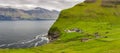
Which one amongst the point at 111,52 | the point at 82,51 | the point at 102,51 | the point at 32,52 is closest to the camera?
the point at 111,52

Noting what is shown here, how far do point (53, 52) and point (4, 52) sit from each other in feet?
110

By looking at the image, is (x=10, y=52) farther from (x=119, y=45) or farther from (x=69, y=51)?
(x=119, y=45)

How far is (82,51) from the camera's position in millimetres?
154500

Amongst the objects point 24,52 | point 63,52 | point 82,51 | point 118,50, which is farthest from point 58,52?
point 118,50

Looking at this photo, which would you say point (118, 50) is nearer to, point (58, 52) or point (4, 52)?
point (58, 52)

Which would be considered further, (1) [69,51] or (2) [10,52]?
(2) [10,52]

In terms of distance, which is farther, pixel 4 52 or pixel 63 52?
pixel 4 52

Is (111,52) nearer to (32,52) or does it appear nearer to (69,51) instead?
(69,51)

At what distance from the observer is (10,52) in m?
172

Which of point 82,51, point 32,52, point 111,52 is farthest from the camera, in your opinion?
point 32,52

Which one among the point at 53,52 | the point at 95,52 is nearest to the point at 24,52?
the point at 53,52

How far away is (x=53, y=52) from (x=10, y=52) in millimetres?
29718

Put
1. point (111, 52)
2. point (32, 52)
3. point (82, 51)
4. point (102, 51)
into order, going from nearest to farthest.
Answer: point (111, 52) → point (102, 51) → point (82, 51) → point (32, 52)

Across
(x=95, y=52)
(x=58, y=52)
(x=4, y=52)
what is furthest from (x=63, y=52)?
(x=4, y=52)
